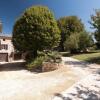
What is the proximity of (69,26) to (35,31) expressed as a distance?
3456 centimetres

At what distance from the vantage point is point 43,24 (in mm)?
24562

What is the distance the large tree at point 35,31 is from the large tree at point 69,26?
101 feet

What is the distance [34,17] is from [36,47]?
367 cm

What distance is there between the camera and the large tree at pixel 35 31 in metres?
24.3

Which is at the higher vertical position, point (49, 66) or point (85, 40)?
point (85, 40)

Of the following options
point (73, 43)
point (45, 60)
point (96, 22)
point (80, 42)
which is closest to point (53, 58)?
point (45, 60)

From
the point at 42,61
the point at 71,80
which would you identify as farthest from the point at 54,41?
the point at 71,80

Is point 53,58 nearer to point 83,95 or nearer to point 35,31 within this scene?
point 35,31

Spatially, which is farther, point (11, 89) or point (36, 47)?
point (36, 47)

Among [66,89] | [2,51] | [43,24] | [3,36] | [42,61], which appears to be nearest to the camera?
[66,89]

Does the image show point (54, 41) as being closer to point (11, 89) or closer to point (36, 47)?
point (36, 47)

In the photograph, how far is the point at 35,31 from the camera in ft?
79.4

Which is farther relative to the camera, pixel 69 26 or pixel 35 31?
pixel 69 26

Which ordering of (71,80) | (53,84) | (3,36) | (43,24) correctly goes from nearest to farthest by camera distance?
1. (53,84)
2. (71,80)
3. (43,24)
4. (3,36)
